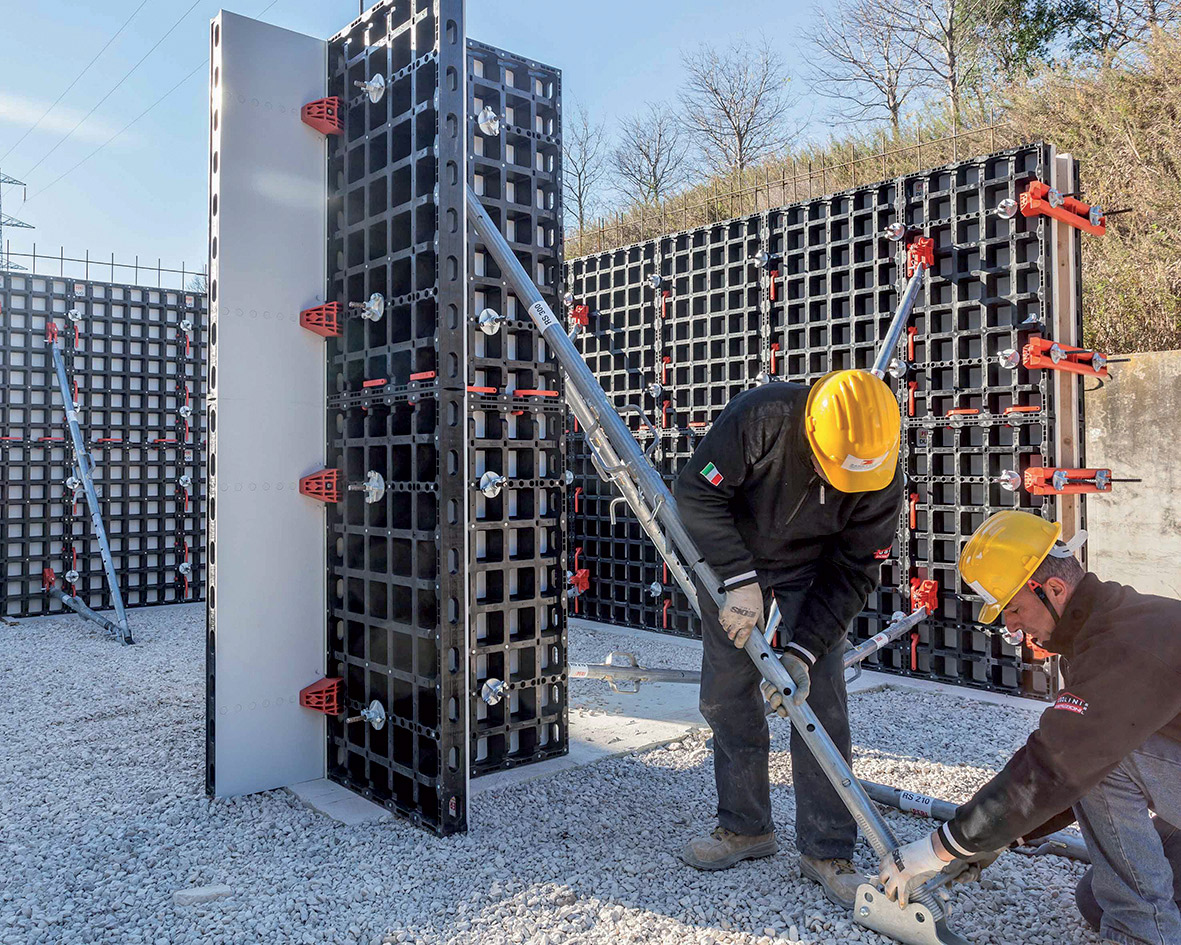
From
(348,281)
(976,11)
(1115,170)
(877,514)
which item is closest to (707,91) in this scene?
(976,11)

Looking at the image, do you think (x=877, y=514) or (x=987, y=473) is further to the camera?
(x=987, y=473)

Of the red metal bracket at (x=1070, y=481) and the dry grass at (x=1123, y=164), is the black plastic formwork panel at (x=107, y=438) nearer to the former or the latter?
the dry grass at (x=1123, y=164)

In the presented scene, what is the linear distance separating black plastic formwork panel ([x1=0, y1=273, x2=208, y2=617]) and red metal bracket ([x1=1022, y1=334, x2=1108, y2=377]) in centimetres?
912

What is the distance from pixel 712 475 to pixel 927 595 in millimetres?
4064

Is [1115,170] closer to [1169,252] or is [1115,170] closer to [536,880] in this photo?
[1169,252]

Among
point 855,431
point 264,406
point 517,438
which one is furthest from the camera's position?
point 517,438

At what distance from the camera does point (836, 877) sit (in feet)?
9.96

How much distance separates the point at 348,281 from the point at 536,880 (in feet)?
9.88

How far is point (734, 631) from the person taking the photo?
3012mm

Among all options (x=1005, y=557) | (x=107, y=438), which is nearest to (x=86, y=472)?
(x=107, y=438)

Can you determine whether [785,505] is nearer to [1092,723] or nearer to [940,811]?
[1092,723]

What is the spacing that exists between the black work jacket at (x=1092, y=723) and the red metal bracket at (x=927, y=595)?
4.03 m

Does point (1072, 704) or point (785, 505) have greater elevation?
point (785, 505)

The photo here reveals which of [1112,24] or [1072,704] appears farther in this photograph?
[1112,24]
